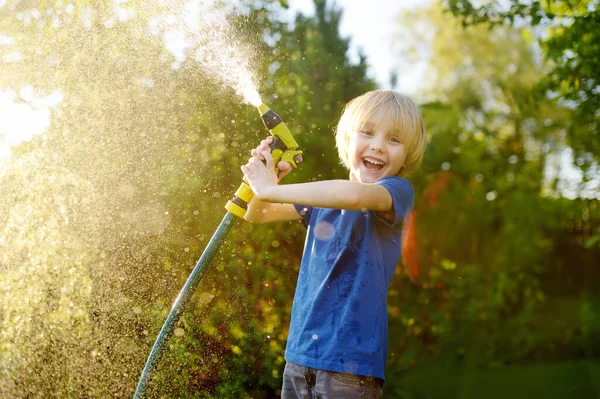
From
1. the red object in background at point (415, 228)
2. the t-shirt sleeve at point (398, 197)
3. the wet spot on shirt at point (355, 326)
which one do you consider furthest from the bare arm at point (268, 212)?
the red object in background at point (415, 228)

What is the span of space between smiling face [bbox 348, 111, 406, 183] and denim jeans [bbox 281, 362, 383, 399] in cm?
66

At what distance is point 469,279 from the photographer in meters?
5.83

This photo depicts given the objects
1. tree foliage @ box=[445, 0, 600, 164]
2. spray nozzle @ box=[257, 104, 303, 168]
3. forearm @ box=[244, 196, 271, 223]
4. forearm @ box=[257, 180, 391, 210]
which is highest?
tree foliage @ box=[445, 0, 600, 164]

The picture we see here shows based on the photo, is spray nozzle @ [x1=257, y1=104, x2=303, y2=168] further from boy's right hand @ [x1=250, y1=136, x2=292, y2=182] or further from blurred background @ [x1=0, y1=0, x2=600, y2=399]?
blurred background @ [x1=0, y1=0, x2=600, y2=399]

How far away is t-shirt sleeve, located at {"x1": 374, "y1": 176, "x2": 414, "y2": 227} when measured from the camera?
1.95 metres

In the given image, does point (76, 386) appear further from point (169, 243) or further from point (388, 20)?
point (388, 20)

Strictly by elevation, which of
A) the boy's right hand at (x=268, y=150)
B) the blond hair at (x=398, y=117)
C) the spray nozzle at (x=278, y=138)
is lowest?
the boy's right hand at (x=268, y=150)

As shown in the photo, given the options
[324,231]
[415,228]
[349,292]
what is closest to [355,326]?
[349,292]

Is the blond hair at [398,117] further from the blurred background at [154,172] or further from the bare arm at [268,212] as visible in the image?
the blurred background at [154,172]

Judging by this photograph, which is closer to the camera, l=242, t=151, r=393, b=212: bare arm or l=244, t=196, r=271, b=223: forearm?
l=242, t=151, r=393, b=212: bare arm

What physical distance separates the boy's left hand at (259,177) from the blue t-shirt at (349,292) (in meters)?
0.30

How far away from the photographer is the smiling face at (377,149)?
2.14 m

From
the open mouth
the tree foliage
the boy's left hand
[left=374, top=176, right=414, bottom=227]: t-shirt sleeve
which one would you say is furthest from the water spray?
the tree foliage

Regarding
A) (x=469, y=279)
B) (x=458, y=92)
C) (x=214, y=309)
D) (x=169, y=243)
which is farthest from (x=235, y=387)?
(x=458, y=92)
